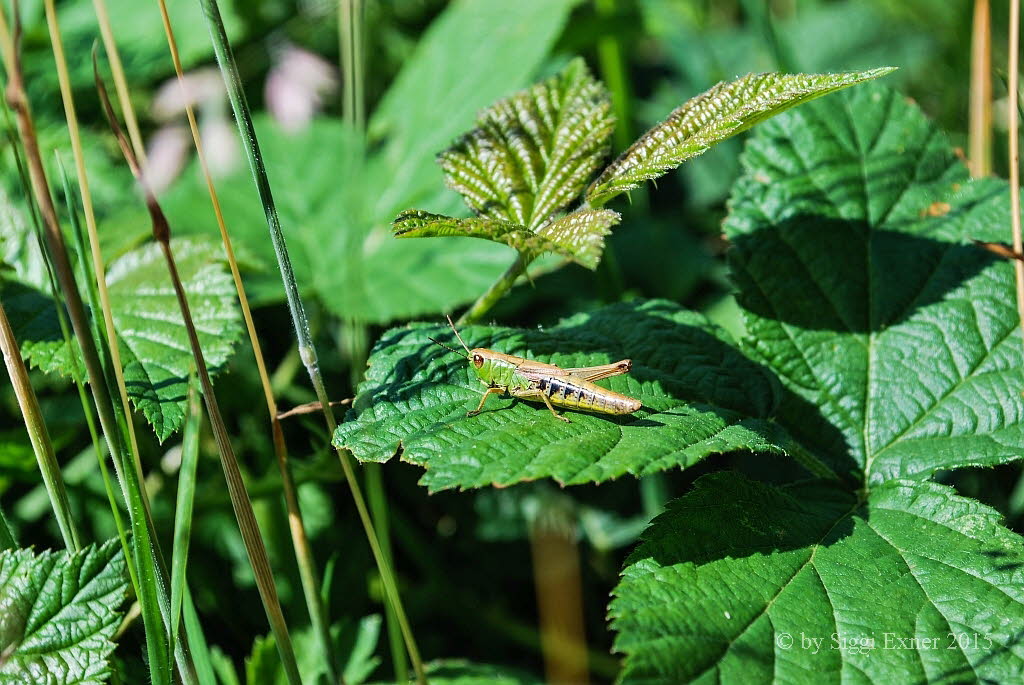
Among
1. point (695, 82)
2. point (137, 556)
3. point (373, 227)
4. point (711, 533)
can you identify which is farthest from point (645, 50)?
point (137, 556)

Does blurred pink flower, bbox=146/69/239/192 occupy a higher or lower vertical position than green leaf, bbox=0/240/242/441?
higher

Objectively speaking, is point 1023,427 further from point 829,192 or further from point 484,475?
point 484,475

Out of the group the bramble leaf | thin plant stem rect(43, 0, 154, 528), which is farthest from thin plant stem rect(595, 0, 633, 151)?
thin plant stem rect(43, 0, 154, 528)

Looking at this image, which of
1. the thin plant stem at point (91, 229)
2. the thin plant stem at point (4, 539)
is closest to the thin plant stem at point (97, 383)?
the thin plant stem at point (91, 229)

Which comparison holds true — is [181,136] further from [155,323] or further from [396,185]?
[155,323]

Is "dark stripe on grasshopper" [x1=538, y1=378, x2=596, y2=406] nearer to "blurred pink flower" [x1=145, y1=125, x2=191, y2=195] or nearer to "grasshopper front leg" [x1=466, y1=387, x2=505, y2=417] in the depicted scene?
"grasshopper front leg" [x1=466, y1=387, x2=505, y2=417]

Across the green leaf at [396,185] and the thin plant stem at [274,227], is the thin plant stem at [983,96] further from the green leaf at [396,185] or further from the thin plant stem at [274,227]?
the thin plant stem at [274,227]
